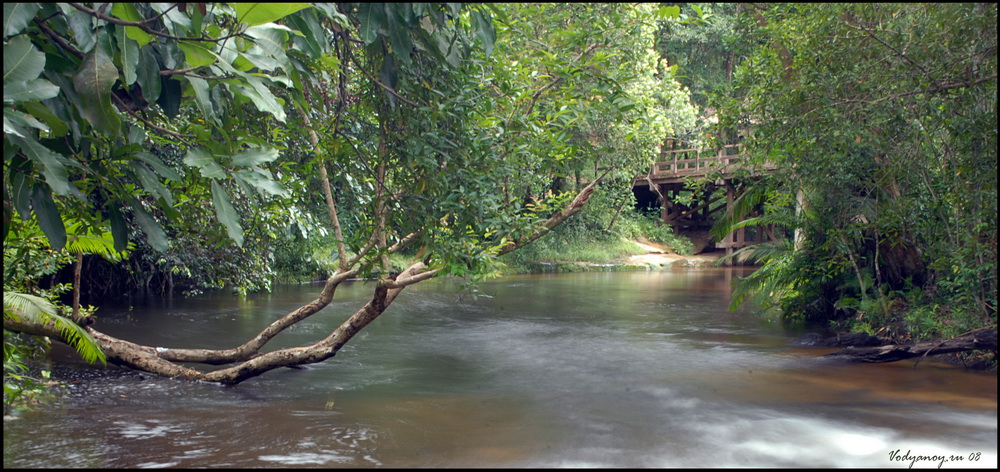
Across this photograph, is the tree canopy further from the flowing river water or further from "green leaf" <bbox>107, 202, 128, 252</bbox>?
the flowing river water

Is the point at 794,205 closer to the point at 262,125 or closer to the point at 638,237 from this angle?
the point at 262,125

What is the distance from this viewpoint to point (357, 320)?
6711 mm

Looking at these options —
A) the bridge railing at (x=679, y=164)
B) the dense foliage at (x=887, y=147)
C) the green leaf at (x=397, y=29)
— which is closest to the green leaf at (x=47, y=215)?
the green leaf at (x=397, y=29)

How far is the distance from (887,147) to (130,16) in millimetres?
6761

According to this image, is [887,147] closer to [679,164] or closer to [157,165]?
[157,165]

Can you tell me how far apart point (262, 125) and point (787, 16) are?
225 inches

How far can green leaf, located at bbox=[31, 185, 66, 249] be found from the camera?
2926 millimetres

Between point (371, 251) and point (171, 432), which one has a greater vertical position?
point (371, 251)

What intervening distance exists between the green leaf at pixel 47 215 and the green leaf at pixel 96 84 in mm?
456

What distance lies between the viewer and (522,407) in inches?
261

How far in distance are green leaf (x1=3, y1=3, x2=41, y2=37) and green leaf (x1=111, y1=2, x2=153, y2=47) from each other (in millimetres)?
259

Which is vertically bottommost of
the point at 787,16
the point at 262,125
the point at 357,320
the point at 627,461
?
the point at 627,461

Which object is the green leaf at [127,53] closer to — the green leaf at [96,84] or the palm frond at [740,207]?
the green leaf at [96,84]

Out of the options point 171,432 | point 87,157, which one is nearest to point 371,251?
point 171,432
